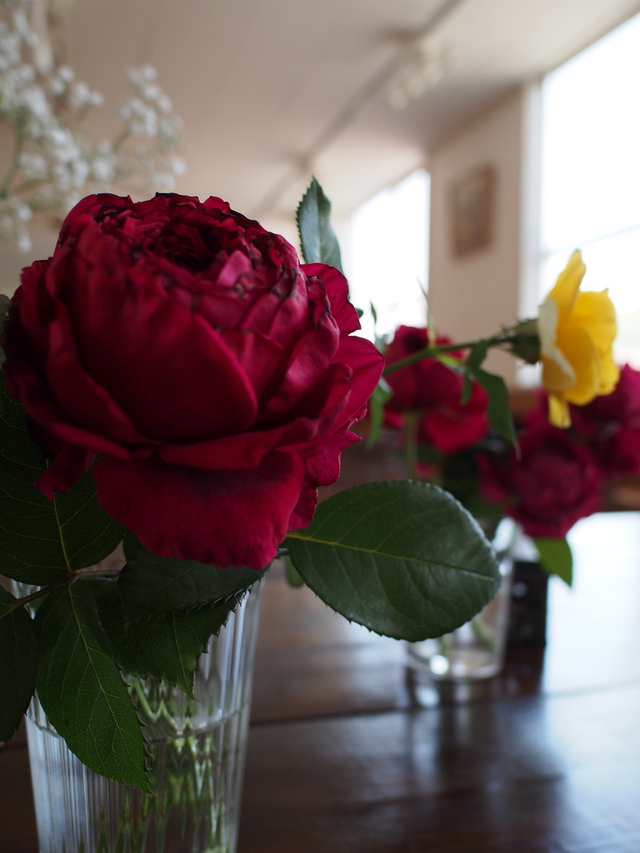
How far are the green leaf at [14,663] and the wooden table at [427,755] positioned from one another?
161 millimetres

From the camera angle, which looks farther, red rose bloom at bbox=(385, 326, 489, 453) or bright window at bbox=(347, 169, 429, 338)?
bright window at bbox=(347, 169, 429, 338)

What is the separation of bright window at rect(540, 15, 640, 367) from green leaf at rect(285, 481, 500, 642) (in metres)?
3.00

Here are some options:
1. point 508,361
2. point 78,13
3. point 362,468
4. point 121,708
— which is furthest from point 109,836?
point 508,361

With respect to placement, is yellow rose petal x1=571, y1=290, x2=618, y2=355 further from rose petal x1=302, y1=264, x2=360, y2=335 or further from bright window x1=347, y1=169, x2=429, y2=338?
bright window x1=347, y1=169, x2=429, y2=338

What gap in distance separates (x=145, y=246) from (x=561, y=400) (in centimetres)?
20

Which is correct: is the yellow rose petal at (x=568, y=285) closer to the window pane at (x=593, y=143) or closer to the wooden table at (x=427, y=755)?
the wooden table at (x=427, y=755)

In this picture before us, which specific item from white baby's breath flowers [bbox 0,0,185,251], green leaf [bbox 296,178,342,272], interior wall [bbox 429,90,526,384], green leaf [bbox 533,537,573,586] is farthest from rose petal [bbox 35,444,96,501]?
interior wall [bbox 429,90,526,384]

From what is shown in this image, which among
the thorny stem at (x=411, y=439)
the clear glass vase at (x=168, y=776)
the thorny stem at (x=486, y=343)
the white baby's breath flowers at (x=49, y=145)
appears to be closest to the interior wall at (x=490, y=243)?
the white baby's breath flowers at (x=49, y=145)

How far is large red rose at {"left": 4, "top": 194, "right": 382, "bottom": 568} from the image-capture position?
0.11m

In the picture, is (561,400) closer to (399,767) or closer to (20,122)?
(399,767)

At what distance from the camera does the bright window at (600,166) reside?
2.94 meters

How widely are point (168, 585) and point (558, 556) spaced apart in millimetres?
338

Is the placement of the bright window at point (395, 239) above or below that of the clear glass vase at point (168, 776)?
above

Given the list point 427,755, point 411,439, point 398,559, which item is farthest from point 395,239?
point 398,559
